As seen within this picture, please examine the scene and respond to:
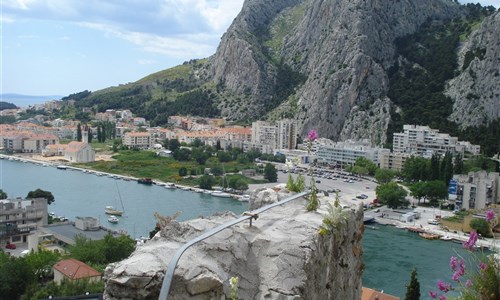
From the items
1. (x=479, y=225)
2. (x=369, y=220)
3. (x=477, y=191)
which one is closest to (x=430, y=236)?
(x=479, y=225)

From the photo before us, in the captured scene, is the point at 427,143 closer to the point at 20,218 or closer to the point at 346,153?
the point at 346,153

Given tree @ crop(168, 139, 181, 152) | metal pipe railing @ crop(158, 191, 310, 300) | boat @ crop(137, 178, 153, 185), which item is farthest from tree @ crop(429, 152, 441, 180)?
metal pipe railing @ crop(158, 191, 310, 300)

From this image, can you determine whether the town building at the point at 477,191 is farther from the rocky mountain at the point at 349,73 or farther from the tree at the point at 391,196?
the rocky mountain at the point at 349,73

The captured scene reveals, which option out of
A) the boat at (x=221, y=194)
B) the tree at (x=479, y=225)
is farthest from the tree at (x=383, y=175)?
the tree at (x=479, y=225)

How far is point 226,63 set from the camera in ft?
227

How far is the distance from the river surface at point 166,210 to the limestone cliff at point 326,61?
22940 millimetres

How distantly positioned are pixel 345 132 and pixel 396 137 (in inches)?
332

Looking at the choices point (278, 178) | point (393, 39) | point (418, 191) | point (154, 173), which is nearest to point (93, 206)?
point (154, 173)

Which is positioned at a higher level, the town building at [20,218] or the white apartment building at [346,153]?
the white apartment building at [346,153]

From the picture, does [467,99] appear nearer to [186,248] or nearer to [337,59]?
[337,59]

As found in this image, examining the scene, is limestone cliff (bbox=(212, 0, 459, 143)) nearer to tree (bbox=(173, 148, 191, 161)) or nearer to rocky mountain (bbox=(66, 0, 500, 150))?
rocky mountain (bbox=(66, 0, 500, 150))

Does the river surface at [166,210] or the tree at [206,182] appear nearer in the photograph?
the river surface at [166,210]

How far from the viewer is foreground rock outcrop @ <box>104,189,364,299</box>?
159cm

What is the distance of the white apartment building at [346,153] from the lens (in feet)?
133
